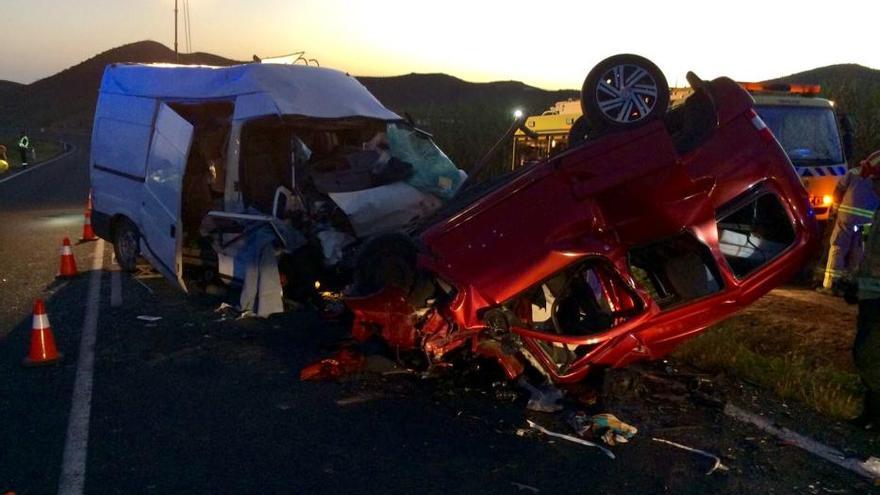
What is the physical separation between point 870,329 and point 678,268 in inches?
46.9

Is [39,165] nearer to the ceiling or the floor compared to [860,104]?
nearer to the floor

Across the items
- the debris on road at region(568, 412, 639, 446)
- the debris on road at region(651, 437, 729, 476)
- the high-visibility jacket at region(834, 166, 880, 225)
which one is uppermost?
the high-visibility jacket at region(834, 166, 880, 225)

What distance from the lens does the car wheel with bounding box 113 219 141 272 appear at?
9.00m

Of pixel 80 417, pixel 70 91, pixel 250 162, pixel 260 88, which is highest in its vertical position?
pixel 260 88

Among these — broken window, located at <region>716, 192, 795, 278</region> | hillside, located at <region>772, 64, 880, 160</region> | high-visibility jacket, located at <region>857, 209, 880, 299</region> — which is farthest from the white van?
hillside, located at <region>772, 64, 880, 160</region>

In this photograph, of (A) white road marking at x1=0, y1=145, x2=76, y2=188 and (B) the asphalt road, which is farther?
(A) white road marking at x1=0, y1=145, x2=76, y2=188

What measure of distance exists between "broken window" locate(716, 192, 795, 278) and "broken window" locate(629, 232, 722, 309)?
25 cm

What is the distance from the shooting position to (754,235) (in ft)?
18.4

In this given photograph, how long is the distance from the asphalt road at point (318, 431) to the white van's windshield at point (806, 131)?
5.61 metres

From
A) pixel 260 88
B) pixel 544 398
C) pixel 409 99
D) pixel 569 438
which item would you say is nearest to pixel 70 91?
pixel 409 99

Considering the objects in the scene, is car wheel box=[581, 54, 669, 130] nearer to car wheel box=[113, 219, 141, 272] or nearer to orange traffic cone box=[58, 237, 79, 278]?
car wheel box=[113, 219, 141, 272]

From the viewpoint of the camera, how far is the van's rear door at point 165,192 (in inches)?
301

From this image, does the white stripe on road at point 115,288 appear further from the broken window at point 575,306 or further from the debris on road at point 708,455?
the debris on road at point 708,455

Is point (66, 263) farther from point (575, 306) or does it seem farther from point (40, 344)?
point (575, 306)
